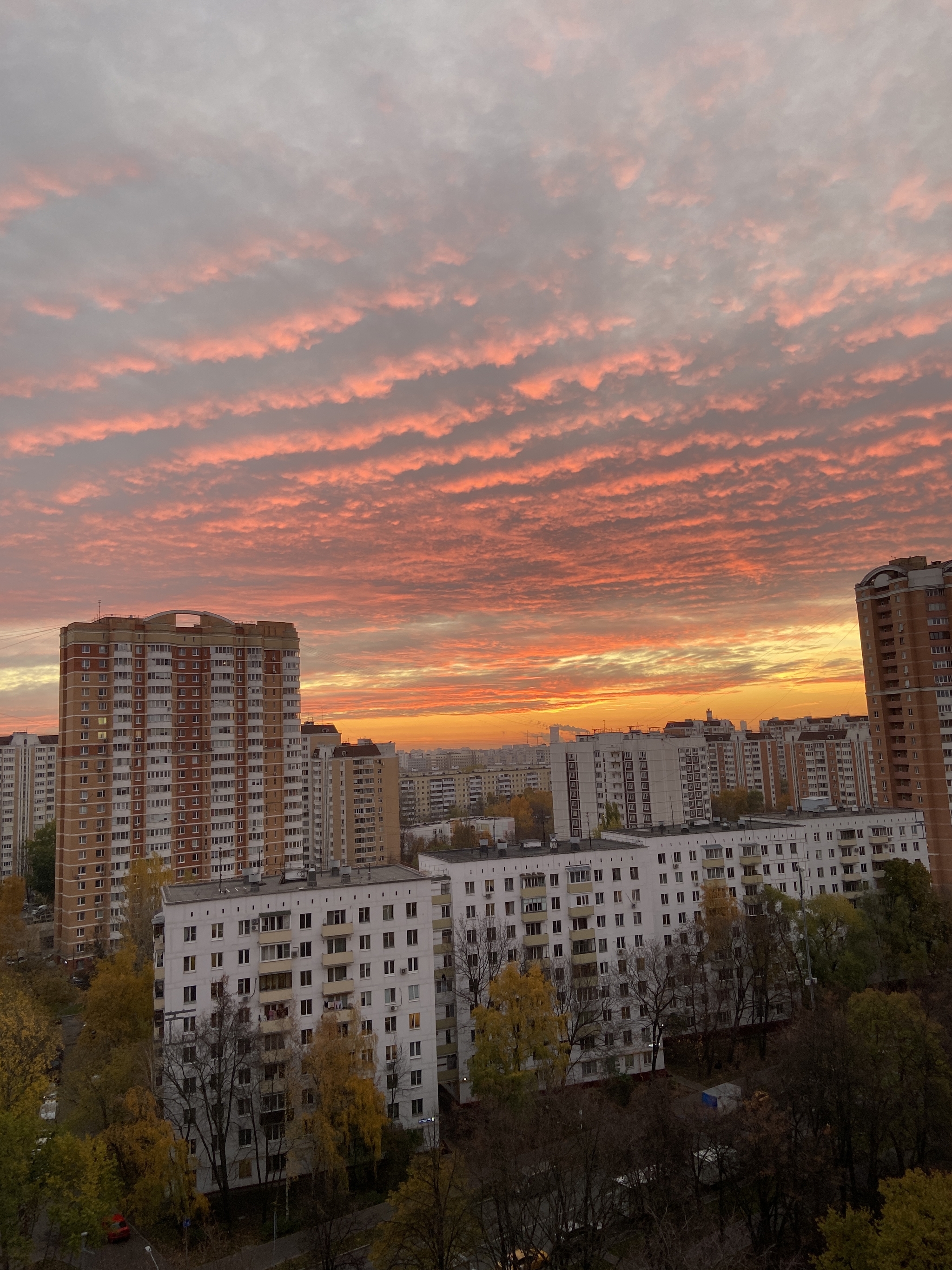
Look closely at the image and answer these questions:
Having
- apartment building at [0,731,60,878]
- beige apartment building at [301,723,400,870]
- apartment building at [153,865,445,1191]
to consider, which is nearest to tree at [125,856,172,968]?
apartment building at [153,865,445,1191]

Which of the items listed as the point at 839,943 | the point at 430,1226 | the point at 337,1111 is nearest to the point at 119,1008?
the point at 337,1111

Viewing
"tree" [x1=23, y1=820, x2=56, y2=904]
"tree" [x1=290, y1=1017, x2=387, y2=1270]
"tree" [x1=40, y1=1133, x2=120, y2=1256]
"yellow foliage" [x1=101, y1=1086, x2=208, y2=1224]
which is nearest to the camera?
"tree" [x1=40, y1=1133, x2=120, y2=1256]

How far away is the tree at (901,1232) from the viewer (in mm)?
22141

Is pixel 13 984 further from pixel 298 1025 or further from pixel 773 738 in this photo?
pixel 773 738

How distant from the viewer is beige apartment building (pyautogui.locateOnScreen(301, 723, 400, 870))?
13438cm

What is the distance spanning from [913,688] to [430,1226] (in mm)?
81718

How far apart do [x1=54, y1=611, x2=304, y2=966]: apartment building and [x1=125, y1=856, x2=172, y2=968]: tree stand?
5677 mm

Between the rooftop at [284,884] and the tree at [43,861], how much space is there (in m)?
79.2

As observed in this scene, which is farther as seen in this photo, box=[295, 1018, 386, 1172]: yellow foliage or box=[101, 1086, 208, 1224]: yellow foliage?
box=[295, 1018, 386, 1172]: yellow foliage

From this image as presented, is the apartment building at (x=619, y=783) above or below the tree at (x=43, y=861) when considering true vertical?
above

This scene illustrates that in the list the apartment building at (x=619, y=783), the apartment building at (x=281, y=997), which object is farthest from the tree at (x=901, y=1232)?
the apartment building at (x=619, y=783)

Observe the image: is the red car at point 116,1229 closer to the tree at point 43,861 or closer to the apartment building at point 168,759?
the apartment building at point 168,759

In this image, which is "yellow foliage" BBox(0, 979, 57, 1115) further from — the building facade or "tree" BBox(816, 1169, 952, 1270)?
the building facade

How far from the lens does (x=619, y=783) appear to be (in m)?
123
